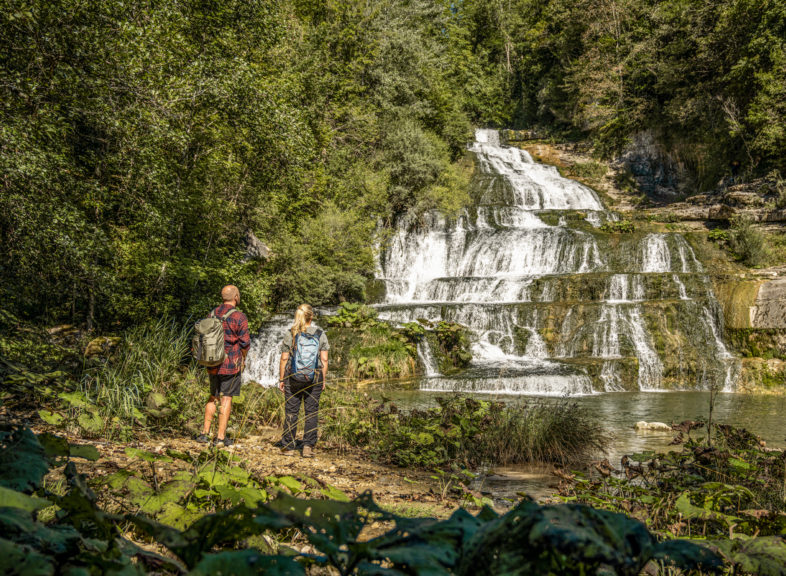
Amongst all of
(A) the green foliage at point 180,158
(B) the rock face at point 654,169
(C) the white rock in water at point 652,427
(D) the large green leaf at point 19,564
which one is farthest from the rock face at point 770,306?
(D) the large green leaf at point 19,564

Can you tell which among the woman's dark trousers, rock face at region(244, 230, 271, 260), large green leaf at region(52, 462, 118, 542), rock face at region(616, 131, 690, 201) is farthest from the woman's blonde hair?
rock face at region(616, 131, 690, 201)

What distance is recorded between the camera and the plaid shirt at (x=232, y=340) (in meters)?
5.23

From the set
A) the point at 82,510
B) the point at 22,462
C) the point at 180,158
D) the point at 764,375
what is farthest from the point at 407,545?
the point at 764,375

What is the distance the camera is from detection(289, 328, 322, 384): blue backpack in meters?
5.27

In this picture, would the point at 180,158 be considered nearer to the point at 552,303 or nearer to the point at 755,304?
the point at 552,303

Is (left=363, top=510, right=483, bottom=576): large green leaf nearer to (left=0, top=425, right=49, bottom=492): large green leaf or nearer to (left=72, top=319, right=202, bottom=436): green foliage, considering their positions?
(left=0, top=425, right=49, bottom=492): large green leaf

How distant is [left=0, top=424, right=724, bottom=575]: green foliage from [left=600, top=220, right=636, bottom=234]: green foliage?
69.5 ft

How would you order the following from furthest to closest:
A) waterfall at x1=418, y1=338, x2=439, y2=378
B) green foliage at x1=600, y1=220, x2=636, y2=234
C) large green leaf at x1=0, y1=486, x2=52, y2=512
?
green foliage at x1=600, y1=220, x2=636, y2=234, waterfall at x1=418, y1=338, x2=439, y2=378, large green leaf at x1=0, y1=486, x2=52, y2=512

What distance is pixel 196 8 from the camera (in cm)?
1153

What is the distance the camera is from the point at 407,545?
844mm

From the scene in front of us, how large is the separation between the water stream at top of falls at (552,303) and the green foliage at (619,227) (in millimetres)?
398

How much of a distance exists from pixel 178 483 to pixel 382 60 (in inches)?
983

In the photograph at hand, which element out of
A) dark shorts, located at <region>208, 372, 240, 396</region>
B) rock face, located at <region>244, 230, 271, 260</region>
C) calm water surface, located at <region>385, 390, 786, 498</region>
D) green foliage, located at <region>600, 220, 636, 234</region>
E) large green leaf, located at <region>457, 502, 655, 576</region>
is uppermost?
green foliage, located at <region>600, 220, 636, 234</region>

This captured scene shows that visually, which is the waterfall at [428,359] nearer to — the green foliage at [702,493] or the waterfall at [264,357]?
the waterfall at [264,357]
